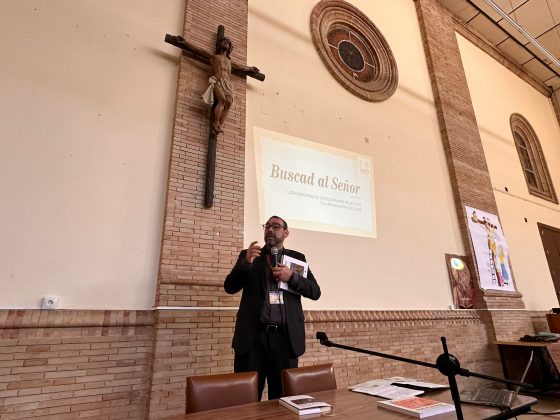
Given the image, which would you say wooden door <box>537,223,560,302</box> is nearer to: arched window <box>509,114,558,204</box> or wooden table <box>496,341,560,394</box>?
arched window <box>509,114,558,204</box>

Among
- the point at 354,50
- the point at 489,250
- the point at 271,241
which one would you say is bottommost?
the point at 271,241

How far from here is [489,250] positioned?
19.4 feet

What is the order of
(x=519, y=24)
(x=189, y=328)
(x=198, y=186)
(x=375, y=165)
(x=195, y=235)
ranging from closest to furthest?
1. (x=189, y=328)
2. (x=195, y=235)
3. (x=198, y=186)
4. (x=375, y=165)
5. (x=519, y=24)

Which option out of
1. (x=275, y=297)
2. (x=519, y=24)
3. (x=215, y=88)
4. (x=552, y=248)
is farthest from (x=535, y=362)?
(x=519, y=24)

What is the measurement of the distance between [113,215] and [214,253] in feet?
3.11

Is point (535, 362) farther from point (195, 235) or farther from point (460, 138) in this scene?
point (195, 235)

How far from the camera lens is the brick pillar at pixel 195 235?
2932 millimetres

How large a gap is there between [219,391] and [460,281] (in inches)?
186

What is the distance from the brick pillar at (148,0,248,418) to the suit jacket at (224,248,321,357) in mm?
779

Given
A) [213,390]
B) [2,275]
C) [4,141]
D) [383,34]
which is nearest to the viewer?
[213,390]

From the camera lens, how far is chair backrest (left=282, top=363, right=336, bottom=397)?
6.41 feet

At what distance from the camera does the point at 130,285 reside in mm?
3031

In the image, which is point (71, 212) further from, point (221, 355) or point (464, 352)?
point (464, 352)

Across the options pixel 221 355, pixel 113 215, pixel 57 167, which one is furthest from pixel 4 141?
pixel 221 355
